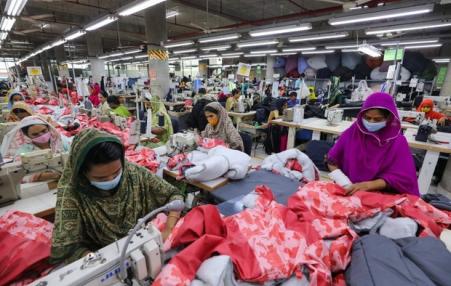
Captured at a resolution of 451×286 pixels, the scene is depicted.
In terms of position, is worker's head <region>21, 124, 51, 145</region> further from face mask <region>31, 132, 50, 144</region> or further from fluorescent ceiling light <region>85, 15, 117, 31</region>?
fluorescent ceiling light <region>85, 15, 117, 31</region>

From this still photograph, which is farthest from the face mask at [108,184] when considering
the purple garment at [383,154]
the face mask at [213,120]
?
the face mask at [213,120]

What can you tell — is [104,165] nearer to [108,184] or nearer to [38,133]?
[108,184]

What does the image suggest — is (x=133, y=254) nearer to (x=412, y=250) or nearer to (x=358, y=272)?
(x=358, y=272)

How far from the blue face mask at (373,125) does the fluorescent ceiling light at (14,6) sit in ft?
19.5

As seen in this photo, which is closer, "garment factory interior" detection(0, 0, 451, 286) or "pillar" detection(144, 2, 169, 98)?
"garment factory interior" detection(0, 0, 451, 286)

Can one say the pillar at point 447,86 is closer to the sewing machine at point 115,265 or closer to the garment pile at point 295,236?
the garment pile at point 295,236

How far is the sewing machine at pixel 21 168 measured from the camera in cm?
171

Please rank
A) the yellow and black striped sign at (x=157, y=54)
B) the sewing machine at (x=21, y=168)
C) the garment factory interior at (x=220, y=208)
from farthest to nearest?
the yellow and black striped sign at (x=157, y=54), the sewing machine at (x=21, y=168), the garment factory interior at (x=220, y=208)

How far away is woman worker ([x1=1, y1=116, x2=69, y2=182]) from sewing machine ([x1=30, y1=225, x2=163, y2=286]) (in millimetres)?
1697

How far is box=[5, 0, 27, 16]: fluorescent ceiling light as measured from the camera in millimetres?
4415

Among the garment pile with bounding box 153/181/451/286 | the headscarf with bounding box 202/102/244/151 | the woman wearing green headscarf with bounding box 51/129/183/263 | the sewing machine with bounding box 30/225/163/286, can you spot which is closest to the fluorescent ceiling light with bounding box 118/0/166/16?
the headscarf with bounding box 202/102/244/151

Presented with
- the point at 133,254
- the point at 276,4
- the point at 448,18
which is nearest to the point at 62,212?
the point at 133,254

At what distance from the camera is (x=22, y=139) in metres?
2.28

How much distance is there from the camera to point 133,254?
0.88 meters
